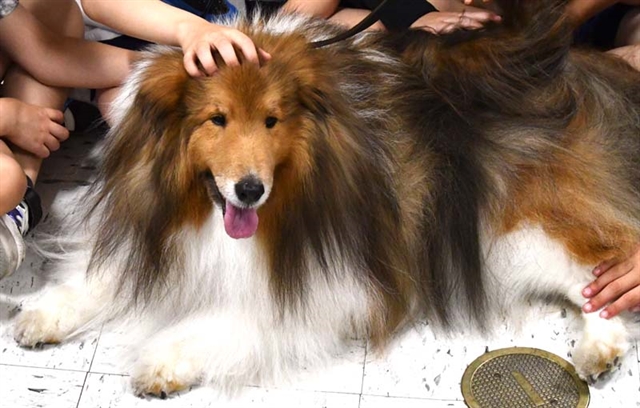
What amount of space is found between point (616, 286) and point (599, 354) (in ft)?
0.55

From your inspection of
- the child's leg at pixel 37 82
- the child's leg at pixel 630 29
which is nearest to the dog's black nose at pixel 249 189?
the child's leg at pixel 37 82

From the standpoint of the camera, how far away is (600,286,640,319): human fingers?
2.18 metres

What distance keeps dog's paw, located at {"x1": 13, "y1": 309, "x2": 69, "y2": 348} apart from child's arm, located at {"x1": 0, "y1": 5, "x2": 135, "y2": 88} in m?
0.72

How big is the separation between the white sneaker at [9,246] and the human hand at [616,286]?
4.66 feet

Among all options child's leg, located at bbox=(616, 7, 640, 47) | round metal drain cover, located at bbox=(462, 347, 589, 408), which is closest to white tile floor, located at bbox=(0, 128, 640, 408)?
round metal drain cover, located at bbox=(462, 347, 589, 408)

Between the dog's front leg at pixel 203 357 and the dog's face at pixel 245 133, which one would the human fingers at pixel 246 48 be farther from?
the dog's front leg at pixel 203 357

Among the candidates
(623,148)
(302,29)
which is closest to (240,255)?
(302,29)

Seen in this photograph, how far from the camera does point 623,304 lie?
2.20m

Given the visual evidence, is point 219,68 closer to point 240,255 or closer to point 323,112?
point 323,112

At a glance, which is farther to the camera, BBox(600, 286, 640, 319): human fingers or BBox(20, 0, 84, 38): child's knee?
BBox(20, 0, 84, 38): child's knee

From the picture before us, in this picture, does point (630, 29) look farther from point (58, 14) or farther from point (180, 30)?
point (58, 14)

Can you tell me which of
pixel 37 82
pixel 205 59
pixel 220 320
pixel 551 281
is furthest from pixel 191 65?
pixel 551 281

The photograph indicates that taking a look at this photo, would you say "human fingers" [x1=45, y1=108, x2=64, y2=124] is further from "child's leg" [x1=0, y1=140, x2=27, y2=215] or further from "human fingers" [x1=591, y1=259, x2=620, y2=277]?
"human fingers" [x1=591, y1=259, x2=620, y2=277]

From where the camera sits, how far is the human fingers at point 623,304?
2184mm
